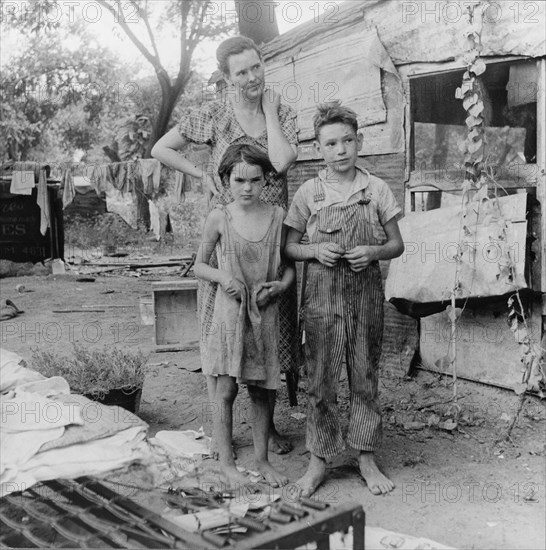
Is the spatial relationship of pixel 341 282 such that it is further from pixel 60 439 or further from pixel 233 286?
pixel 60 439

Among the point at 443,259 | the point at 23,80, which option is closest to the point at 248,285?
the point at 443,259

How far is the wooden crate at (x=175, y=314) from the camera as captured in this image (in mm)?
7395

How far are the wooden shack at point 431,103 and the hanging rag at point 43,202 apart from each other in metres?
10.6

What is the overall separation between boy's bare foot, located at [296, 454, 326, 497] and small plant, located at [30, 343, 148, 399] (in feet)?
4.97

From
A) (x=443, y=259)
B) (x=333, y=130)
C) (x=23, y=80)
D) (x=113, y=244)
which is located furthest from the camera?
(x=23, y=80)

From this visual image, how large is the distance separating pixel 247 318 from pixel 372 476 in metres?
1.04

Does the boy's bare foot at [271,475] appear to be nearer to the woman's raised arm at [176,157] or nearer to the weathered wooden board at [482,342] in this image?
the woman's raised arm at [176,157]

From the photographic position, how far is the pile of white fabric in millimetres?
2887

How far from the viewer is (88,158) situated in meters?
32.0

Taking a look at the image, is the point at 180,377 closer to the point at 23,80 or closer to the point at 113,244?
the point at 113,244

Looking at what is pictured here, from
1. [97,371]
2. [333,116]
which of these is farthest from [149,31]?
[333,116]

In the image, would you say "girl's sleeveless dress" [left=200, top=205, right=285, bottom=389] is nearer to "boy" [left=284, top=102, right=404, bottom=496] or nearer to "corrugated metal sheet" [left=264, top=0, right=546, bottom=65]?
"boy" [left=284, top=102, right=404, bottom=496]

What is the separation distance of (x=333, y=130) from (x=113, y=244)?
60.2 feet

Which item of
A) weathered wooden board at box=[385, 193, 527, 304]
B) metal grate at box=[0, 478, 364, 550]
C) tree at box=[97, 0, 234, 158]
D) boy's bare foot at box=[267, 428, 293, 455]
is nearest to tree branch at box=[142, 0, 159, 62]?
tree at box=[97, 0, 234, 158]
